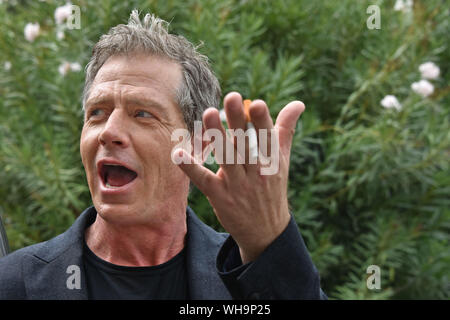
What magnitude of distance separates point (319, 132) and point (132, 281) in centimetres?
255

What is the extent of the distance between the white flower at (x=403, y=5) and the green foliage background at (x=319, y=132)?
0.17 metres

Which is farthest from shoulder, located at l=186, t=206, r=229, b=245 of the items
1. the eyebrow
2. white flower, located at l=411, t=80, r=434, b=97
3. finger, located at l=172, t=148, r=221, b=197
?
white flower, located at l=411, t=80, r=434, b=97

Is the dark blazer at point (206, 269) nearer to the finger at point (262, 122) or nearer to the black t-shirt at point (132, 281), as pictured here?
the black t-shirt at point (132, 281)

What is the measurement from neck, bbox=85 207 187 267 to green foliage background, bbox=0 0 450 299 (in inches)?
57.2

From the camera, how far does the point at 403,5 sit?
4.48 m

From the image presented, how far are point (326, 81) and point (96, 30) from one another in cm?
182

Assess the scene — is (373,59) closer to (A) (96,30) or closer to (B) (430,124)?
(B) (430,124)

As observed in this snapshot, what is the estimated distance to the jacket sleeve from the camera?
1346 mm

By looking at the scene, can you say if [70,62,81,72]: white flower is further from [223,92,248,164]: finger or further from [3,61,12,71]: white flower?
[223,92,248,164]: finger

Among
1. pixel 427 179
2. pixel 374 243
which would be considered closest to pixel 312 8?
pixel 427 179

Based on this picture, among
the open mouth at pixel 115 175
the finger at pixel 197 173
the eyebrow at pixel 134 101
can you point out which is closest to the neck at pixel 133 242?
the open mouth at pixel 115 175

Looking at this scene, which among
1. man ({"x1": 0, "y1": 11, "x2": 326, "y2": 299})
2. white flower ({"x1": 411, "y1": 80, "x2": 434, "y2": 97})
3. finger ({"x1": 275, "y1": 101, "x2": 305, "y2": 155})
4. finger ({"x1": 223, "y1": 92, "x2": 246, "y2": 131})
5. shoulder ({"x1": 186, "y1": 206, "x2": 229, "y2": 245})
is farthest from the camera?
white flower ({"x1": 411, "y1": 80, "x2": 434, "y2": 97})
